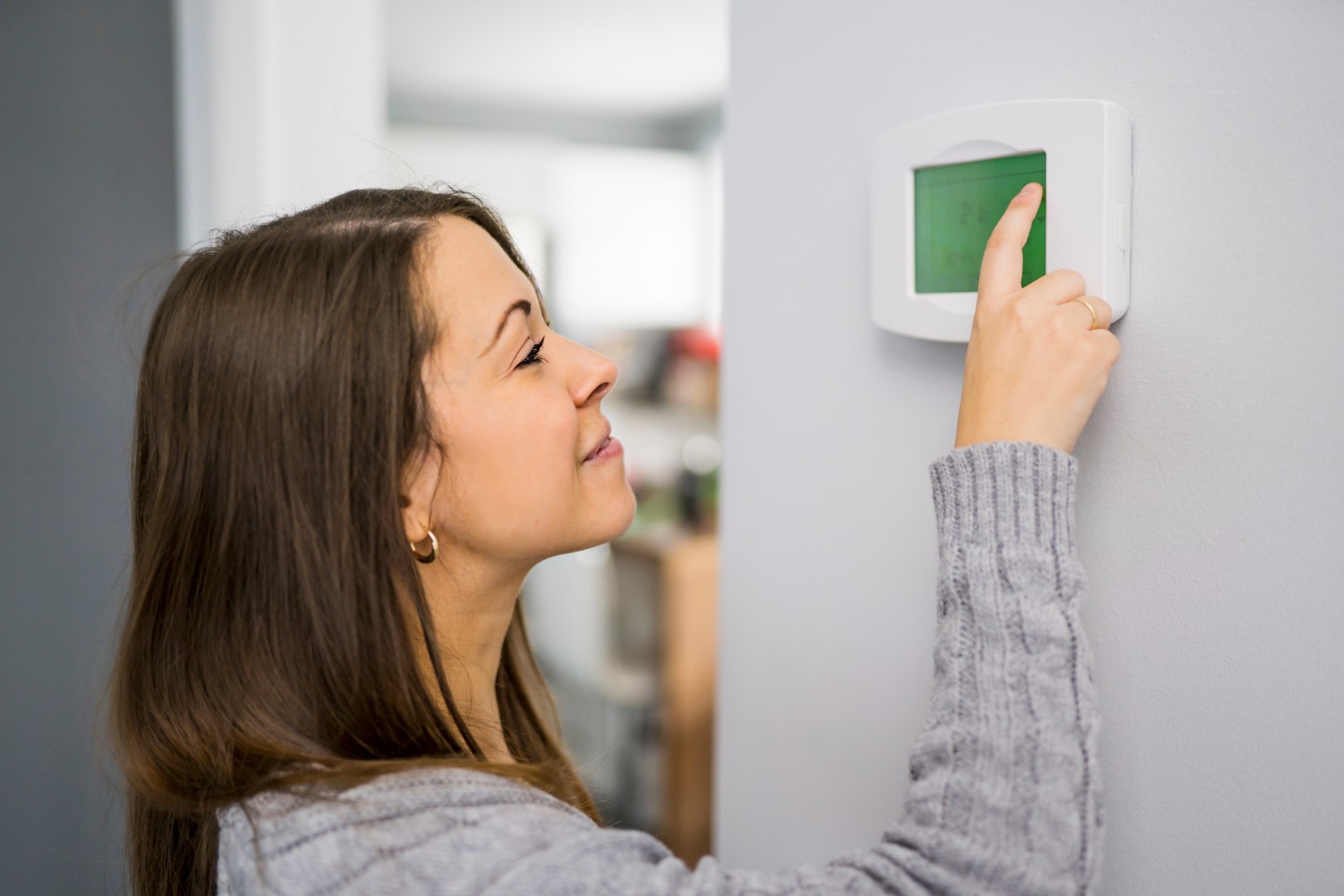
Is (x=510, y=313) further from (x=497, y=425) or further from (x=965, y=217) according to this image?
(x=965, y=217)

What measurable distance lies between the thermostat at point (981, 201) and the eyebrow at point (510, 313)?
26 centimetres

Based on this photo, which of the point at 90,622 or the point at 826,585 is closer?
the point at 826,585

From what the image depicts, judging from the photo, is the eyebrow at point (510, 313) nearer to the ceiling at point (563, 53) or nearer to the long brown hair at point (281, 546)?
the long brown hair at point (281, 546)

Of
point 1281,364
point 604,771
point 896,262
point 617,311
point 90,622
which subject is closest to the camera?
point 1281,364

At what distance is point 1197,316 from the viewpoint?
541mm

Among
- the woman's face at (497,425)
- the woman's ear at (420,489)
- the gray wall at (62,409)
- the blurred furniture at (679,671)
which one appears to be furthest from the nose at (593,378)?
the blurred furniture at (679,671)

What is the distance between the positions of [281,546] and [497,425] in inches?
6.7

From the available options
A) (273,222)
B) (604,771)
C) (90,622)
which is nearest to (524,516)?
(273,222)

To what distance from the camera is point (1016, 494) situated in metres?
0.54

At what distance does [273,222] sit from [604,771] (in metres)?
2.66

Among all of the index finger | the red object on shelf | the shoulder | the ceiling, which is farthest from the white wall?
the red object on shelf

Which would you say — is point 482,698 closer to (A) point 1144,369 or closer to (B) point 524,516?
(B) point 524,516

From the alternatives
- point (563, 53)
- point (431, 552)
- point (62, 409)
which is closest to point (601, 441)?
point (431, 552)

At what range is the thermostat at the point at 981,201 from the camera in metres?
0.55
